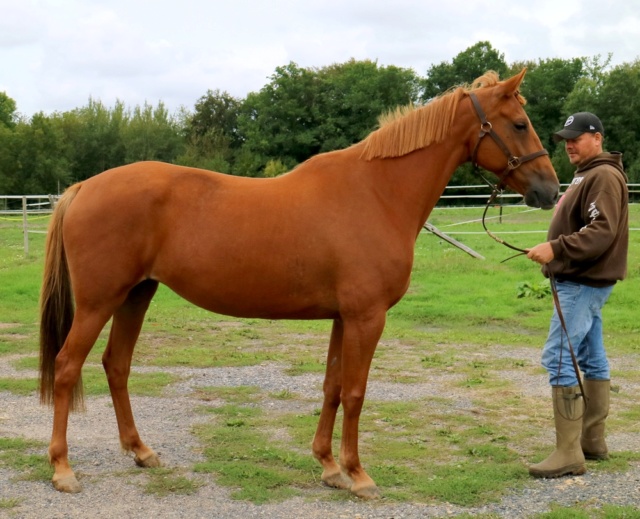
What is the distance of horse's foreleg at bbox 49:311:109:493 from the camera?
432cm

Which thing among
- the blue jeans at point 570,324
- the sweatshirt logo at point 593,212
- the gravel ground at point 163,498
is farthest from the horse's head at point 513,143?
the gravel ground at point 163,498

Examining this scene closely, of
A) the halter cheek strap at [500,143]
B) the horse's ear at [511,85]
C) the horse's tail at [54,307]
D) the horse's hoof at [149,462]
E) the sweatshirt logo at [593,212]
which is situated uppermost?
the horse's ear at [511,85]

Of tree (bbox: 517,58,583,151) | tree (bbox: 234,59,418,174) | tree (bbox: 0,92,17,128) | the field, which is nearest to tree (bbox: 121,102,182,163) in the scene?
tree (bbox: 234,59,418,174)

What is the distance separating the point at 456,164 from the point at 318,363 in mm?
3529

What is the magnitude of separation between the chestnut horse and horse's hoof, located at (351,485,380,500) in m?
0.01

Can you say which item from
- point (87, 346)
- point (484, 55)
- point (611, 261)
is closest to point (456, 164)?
point (611, 261)

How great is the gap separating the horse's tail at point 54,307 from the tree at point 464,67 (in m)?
46.9

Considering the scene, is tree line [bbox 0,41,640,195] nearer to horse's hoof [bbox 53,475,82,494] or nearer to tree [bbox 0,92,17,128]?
tree [bbox 0,92,17,128]

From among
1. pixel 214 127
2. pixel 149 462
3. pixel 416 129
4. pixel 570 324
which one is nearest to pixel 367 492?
pixel 149 462

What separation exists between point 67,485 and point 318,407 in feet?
7.59

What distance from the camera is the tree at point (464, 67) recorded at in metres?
49.3

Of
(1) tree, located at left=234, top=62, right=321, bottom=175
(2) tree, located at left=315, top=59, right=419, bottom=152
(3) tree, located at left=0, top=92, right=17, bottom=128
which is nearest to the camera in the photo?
(2) tree, located at left=315, top=59, right=419, bottom=152

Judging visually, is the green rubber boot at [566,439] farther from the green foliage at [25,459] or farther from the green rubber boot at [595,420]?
the green foliage at [25,459]

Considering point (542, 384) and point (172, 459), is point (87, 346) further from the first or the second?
point (542, 384)
